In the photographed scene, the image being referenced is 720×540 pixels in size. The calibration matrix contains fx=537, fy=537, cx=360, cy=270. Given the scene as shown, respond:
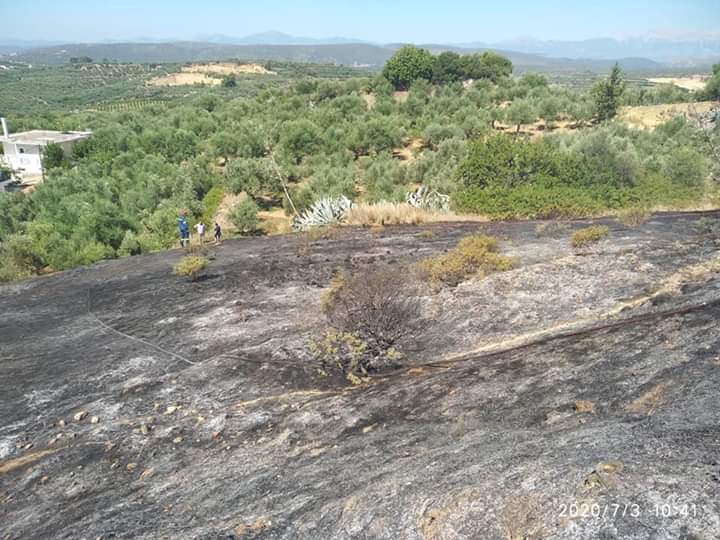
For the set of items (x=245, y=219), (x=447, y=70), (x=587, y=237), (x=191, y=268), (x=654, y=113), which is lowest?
(x=245, y=219)

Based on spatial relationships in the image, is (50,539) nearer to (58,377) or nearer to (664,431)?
(58,377)

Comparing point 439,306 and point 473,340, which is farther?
point 439,306

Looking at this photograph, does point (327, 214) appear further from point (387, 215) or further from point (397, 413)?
point (397, 413)

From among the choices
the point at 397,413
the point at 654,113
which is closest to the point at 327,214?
the point at 397,413

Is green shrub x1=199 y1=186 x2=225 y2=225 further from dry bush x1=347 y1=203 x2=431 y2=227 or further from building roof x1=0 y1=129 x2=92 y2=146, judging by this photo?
building roof x1=0 y1=129 x2=92 y2=146

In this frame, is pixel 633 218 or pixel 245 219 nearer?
pixel 633 218

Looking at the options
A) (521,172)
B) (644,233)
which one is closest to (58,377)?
(644,233)
